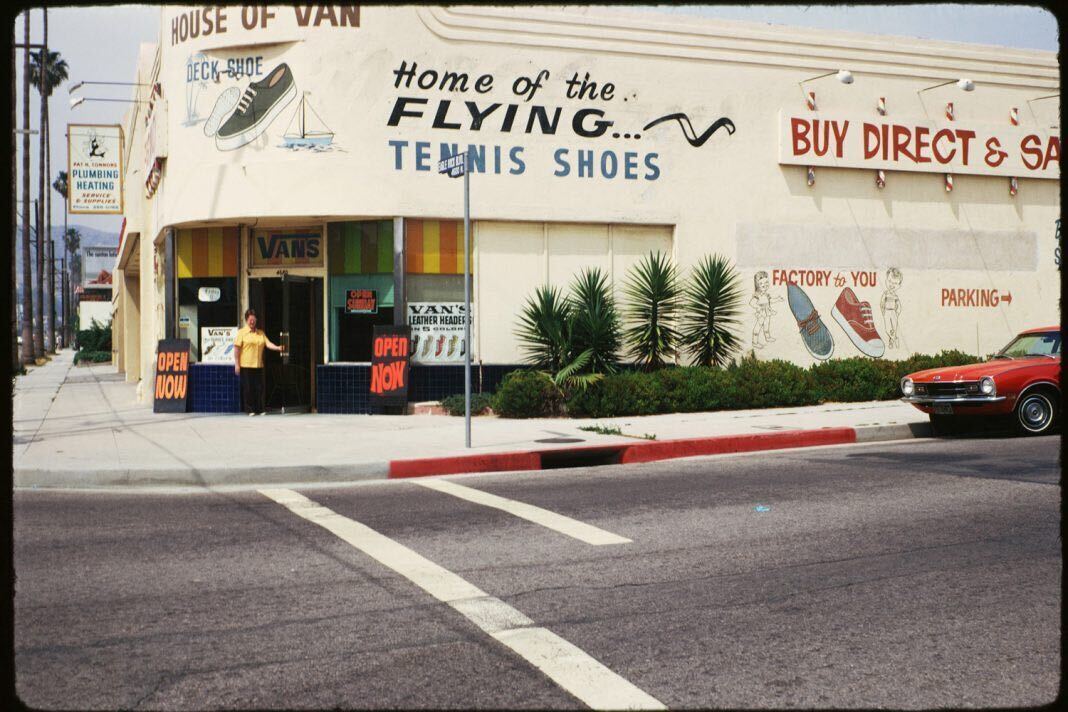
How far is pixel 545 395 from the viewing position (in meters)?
16.3

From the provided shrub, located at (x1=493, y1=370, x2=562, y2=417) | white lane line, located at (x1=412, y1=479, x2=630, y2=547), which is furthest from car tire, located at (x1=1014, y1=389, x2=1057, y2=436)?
white lane line, located at (x1=412, y1=479, x2=630, y2=547)

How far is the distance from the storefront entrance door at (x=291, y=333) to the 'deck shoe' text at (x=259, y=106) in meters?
2.49

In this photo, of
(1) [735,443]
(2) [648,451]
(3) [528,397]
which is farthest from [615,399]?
(2) [648,451]

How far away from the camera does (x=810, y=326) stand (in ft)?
64.3

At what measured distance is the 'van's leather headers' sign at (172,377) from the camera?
18.0 m

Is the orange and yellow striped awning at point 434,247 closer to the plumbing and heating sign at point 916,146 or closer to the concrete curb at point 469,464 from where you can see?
the concrete curb at point 469,464

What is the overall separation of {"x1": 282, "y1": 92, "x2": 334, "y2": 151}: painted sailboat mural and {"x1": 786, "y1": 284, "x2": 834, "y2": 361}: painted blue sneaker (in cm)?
894

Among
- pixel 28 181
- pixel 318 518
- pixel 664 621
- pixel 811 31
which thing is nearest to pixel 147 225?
pixel 811 31

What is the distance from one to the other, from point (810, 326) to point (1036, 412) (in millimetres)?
6580

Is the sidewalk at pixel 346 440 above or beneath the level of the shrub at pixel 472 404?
beneath

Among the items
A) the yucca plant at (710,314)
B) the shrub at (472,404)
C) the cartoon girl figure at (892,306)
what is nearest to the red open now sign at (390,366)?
the shrub at (472,404)

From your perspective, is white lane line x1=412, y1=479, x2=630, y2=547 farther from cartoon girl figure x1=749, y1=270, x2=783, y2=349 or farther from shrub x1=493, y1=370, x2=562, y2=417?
cartoon girl figure x1=749, y1=270, x2=783, y2=349

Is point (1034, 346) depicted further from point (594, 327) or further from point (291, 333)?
point (291, 333)

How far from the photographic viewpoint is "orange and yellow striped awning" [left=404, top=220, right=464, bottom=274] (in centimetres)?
1739
